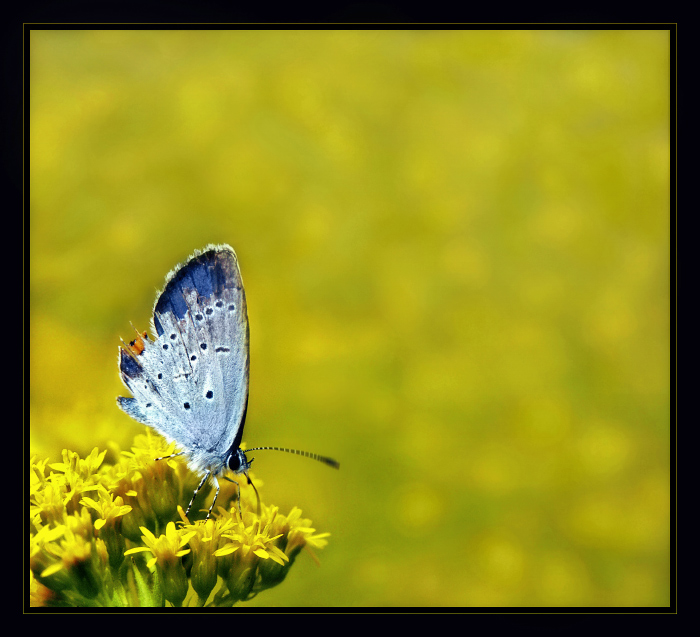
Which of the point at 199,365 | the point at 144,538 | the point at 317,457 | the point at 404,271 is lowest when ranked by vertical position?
the point at 144,538

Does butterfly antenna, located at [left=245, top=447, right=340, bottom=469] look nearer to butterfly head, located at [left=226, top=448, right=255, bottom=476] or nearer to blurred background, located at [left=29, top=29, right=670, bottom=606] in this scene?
blurred background, located at [left=29, top=29, right=670, bottom=606]

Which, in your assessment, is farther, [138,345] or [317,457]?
[317,457]

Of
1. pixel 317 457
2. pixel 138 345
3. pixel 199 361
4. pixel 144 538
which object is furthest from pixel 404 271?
pixel 144 538

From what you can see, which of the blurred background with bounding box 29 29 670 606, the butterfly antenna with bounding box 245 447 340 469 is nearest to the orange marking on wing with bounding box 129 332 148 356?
the blurred background with bounding box 29 29 670 606

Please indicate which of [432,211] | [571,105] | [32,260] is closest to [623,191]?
[571,105]

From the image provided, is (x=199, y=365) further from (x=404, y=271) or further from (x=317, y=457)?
(x=404, y=271)
